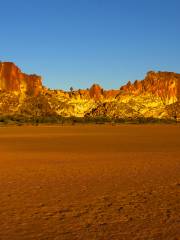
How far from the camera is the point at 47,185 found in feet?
40.8

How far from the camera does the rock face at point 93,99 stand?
129500 mm

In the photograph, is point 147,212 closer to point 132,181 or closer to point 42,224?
point 42,224

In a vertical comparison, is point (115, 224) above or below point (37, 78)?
below

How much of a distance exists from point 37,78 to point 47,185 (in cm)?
13952

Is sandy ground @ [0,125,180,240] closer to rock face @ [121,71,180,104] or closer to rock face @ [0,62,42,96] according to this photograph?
rock face @ [0,62,42,96]

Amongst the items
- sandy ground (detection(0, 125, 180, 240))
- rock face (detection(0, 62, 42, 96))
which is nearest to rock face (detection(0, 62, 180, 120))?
rock face (detection(0, 62, 42, 96))

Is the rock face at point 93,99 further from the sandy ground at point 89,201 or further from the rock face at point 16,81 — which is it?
the sandy ground at point 89,201

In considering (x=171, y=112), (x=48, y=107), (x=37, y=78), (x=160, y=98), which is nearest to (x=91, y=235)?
(x=48, y=107)

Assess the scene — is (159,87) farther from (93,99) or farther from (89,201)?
(89,201)

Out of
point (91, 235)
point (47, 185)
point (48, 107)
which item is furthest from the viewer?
point (48, 107)

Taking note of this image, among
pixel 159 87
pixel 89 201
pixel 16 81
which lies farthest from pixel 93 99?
pixel 89 201

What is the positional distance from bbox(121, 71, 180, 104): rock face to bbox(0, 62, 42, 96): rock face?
44693mm

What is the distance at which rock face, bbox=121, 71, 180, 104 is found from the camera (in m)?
180

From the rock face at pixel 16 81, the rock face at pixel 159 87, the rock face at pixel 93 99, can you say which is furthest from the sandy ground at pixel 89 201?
the rock face at pixel 159 87
